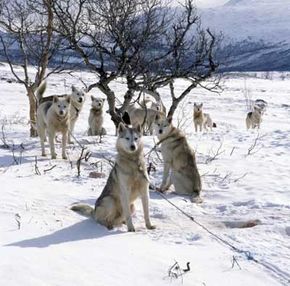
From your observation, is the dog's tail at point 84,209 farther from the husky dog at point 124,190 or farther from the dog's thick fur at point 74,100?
the dog's thick fur at point 74,100

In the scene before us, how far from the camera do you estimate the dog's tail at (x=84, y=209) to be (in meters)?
6.31

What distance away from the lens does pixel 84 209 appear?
6.36m

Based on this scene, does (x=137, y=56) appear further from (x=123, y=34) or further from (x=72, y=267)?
(x=72, y=267)

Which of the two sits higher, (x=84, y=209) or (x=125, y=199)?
(x=125, y=199)

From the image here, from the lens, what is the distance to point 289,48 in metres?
197

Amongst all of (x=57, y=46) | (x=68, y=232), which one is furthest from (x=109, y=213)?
(x=57, y=46)

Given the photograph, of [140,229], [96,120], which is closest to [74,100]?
[96,120]

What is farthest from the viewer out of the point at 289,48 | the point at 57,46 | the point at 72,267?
the point at 289,48

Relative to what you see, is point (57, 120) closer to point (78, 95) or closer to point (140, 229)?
point (78, 95)

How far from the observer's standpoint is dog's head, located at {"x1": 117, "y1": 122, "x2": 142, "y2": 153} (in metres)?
6.29

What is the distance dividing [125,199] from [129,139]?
28.6 inches

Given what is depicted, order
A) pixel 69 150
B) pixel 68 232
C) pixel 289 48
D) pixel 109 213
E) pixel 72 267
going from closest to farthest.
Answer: pixel 72 267 → pixel 68 232 → pixel 109 213 → pixel 69 150 → pixel 289 48

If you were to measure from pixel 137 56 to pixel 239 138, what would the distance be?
385 centimetres

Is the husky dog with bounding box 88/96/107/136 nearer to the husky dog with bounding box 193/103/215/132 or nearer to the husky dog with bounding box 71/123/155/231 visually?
the husky dog with bounding box 193/103/215/132
